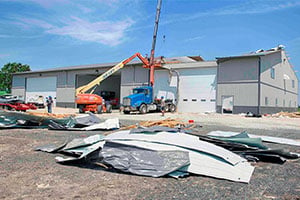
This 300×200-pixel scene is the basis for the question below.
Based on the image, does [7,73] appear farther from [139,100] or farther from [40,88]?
[139,100]

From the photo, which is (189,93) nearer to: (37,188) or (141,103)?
(141,103)

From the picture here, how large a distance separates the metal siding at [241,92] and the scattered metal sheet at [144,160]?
20.6 metres

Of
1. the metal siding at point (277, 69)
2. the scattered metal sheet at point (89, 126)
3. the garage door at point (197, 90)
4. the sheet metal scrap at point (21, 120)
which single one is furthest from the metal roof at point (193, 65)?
the sheet metal scrap at point (21, 120)

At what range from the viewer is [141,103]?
23.1 m

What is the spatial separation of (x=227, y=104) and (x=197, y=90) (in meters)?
3.64

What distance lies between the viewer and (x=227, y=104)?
24.3 meters

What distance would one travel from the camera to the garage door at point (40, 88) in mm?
37134

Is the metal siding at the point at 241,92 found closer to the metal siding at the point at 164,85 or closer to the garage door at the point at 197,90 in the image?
the garage door at the point at 197,90

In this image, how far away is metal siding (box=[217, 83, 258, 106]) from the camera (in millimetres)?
22891

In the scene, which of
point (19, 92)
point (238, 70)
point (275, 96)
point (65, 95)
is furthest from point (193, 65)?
point (19, 92)

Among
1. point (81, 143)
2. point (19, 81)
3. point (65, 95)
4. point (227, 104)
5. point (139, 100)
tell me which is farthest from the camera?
point (19, 81)

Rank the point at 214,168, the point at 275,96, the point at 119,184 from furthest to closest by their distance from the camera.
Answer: the point at 275,96
the point at 214,168
the point at 119,184

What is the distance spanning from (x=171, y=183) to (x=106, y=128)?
6707mm

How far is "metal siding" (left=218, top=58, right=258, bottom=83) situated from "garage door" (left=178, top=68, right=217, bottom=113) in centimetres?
102
